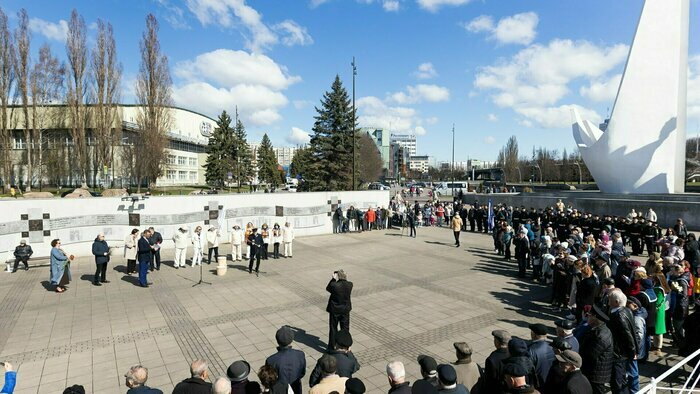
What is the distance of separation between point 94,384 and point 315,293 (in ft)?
19.8

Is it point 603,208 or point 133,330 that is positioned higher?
point 603,208

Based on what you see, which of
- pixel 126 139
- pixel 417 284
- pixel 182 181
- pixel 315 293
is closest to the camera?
pixel 315 293

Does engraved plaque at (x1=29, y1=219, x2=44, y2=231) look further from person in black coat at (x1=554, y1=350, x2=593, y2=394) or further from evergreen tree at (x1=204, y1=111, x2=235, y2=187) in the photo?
evergreen tree at (x1=204, y1=111, x2=235, y2=187)

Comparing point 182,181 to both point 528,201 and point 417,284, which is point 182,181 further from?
point 417,284

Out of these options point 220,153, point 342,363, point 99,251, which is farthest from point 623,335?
point 220,153

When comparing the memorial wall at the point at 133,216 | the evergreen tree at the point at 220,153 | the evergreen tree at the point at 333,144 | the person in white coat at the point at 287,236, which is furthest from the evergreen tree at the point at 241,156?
the person in white coat at the point at 287,236

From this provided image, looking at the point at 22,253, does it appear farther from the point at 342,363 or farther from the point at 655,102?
the point at 655,102

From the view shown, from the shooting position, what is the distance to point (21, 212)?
14.7 metres

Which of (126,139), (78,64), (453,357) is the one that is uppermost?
(78,64)

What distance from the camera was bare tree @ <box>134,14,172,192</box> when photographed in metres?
38.6

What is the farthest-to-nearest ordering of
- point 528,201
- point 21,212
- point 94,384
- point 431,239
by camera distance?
point 528,201
point 431,239
point 21,212
point 94,384

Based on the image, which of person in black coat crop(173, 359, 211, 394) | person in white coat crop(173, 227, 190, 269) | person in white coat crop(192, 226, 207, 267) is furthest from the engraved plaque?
person in black coat crop(173, 359, 211, 394)

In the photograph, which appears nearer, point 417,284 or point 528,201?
point 417,284

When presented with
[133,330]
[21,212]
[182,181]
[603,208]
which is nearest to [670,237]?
[603,208]
